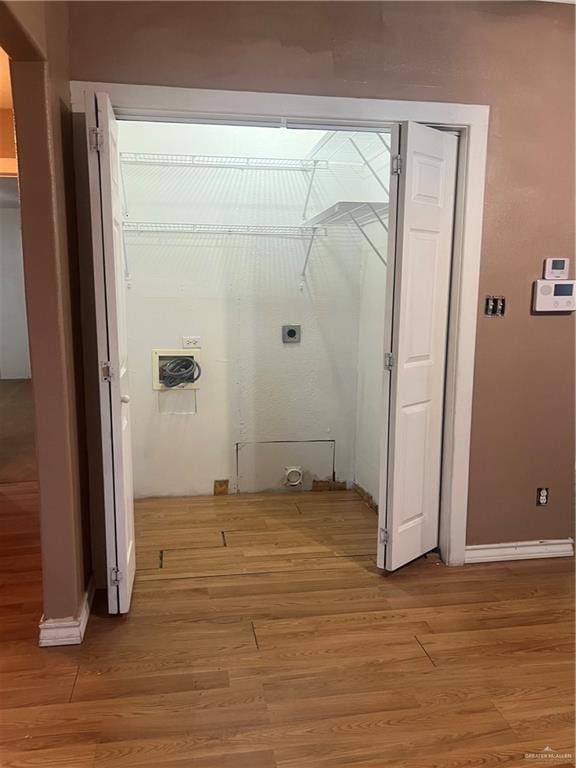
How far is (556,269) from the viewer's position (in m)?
2.86

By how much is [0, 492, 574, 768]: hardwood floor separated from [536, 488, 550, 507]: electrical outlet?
301 millimetres

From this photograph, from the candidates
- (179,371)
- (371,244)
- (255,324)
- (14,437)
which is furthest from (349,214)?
(14,437)

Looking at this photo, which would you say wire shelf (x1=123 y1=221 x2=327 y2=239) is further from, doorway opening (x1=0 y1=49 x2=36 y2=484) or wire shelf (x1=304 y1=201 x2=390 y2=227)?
doorway opening (x1=0 y1=49 x2=36 y2=484)

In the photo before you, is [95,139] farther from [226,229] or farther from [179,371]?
[179,371]

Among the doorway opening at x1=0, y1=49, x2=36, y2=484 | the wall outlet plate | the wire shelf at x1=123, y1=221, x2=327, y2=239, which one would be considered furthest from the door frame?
the doorway opening at x1=0, y1=49, x2=36, y2=484

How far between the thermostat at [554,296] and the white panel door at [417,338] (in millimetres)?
441

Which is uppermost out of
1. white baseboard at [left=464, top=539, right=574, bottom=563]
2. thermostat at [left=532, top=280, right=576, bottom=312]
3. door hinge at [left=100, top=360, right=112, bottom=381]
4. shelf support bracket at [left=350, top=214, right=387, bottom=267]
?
shelf support bracket at [left=350, top=214, right=387, bottom=267]

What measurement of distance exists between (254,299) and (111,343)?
1671 millimetres

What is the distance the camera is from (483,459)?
297cm

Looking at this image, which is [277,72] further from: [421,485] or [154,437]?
[154,437]

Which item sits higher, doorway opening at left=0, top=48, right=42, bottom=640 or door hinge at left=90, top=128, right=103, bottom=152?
door hinge at left=90, top=128, right=103, bottom=152

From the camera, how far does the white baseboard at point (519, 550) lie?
9.91ft

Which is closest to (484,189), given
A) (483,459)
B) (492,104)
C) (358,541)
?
(492,104)

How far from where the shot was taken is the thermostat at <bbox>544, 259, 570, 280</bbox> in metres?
2.85
